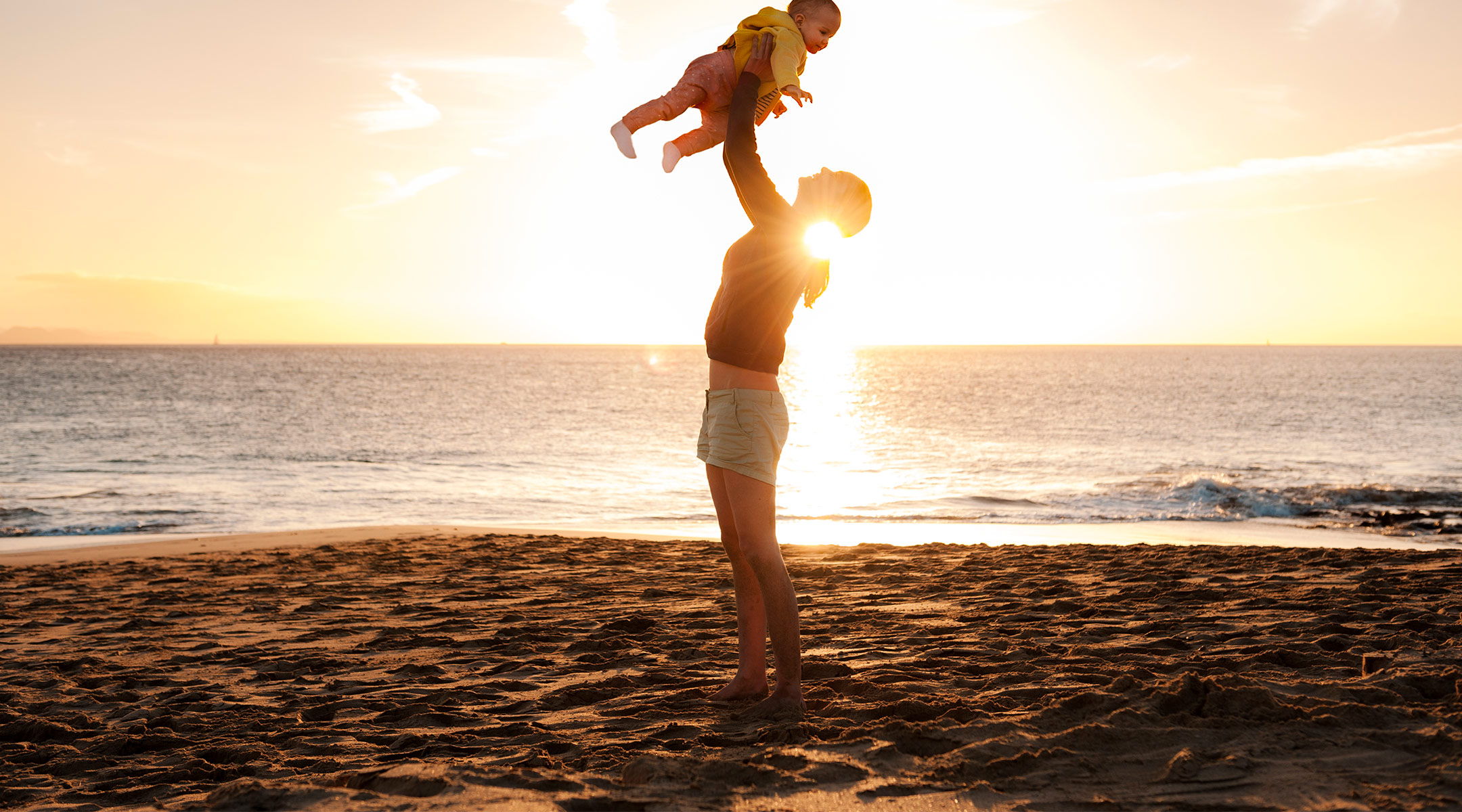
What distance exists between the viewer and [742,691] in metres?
3.74

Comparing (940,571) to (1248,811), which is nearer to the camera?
(1248,811)

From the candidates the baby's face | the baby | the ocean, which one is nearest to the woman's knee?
the baby

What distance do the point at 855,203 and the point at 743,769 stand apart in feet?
6.98

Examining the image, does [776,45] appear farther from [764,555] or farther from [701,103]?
[764,555]

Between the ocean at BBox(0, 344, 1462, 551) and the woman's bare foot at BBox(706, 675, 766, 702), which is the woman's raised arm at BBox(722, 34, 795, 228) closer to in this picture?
the woman's bare foot at BBox(706, 675, 766, 702)

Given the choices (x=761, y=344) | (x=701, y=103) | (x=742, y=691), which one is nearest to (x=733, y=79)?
(x=701, y=103)

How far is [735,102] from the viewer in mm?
3348

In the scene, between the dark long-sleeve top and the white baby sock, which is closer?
the dark long-sleeve top

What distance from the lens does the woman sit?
3.40 metres

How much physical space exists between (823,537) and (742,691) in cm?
831

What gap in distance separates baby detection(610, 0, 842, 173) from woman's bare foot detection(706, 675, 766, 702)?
216 cm

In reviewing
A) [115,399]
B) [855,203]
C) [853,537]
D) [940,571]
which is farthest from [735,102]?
[115,399]

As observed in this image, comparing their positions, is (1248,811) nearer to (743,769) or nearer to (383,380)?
(743,769)

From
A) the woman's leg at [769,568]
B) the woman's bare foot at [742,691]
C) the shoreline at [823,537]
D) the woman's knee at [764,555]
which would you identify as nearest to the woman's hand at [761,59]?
the woman's leg at [769,568]
